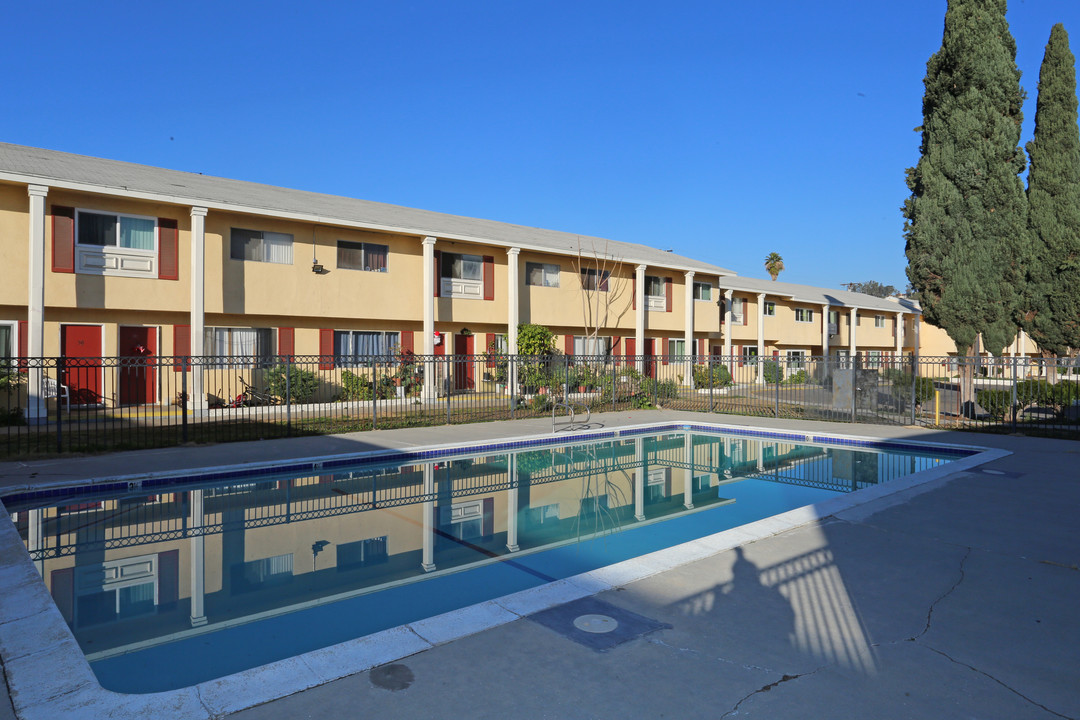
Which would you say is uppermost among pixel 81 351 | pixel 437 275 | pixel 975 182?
pixel 975 182

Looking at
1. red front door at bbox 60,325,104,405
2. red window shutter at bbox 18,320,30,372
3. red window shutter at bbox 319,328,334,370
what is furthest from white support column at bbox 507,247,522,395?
red window shutter at bbox 18,320,30,372

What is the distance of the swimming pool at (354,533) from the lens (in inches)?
196

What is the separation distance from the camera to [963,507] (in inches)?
292

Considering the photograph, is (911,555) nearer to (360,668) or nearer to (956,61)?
(360,668)

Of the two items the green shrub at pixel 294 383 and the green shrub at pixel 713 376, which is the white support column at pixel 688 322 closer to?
the green shrub at pixel 713 376

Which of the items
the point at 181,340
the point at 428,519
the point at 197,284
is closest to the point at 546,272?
the point at 197,284

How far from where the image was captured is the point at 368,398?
20.5 m

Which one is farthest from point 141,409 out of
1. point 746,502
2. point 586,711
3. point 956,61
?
point 956,61

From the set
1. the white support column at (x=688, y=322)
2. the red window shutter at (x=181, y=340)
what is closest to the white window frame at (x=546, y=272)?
the white support column at (x=688, y=322)

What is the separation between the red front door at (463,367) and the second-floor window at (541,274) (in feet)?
11.6

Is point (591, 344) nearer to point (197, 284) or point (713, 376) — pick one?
point (713, 376)

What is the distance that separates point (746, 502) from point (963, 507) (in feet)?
8.87

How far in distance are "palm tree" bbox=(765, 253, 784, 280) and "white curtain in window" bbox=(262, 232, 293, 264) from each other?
3998 centimetres

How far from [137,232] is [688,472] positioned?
16.1 metres
